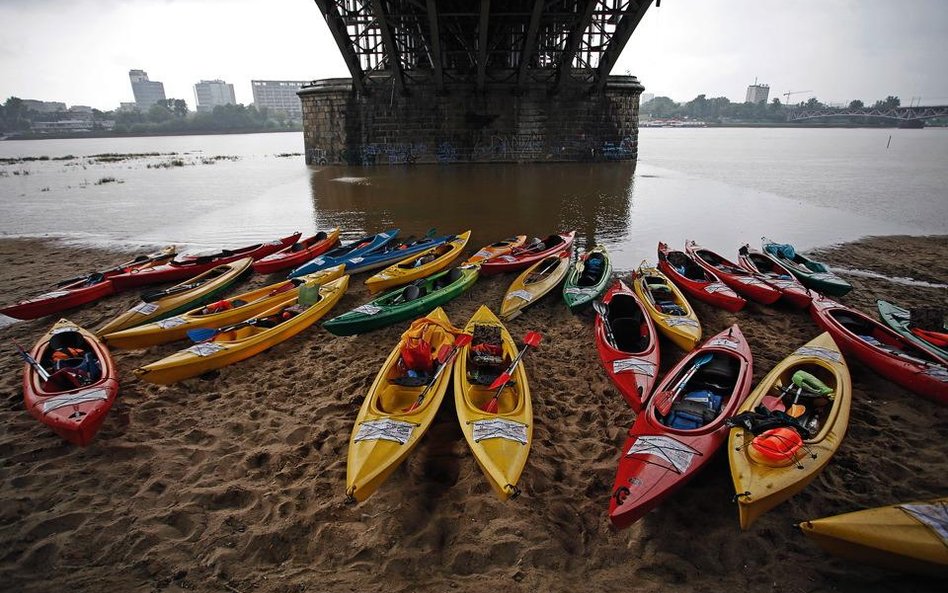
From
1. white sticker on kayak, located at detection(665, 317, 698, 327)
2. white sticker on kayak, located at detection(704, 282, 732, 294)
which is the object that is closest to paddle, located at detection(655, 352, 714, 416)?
white sticker on kayak, located at detection(665, 317, 698, 327)

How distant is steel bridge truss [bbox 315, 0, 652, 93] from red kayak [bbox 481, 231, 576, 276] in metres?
9.23

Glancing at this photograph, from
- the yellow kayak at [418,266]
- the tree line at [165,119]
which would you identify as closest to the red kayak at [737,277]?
the yellow kayak at [418,266]

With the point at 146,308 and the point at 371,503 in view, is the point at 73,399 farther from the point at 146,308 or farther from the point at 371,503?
the point at 371,503

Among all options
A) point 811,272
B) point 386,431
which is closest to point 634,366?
point 386,431

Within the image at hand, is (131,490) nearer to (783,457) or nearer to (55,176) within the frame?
(783,457)

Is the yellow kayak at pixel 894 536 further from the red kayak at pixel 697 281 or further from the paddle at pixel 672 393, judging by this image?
the red kayak at pixel 697 281

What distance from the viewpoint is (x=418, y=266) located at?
765 centimetres

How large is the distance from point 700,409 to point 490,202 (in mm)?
10806

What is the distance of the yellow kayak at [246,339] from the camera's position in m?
4.69

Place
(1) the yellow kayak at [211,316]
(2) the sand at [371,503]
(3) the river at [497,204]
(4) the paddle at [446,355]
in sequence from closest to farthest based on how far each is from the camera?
(2) the sand at [371,503]
(4) the paddle at [446,355]
(1) the yellow kayak at [211,316]
(3) the river at [497,204]

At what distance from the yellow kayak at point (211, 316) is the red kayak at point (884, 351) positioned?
24.2 feet

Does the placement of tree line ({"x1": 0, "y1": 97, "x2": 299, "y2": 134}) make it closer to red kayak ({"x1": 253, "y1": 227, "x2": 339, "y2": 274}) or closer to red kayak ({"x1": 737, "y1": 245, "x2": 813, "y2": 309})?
red kayak ({"x1": 253, "y1": 227, "x2": 339, "y2": 274})

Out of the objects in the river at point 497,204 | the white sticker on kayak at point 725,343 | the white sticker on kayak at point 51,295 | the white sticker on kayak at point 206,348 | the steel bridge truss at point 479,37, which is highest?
the steel bridge truss at point 479,37

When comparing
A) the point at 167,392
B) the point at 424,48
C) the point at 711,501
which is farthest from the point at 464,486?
the point at 424,48
